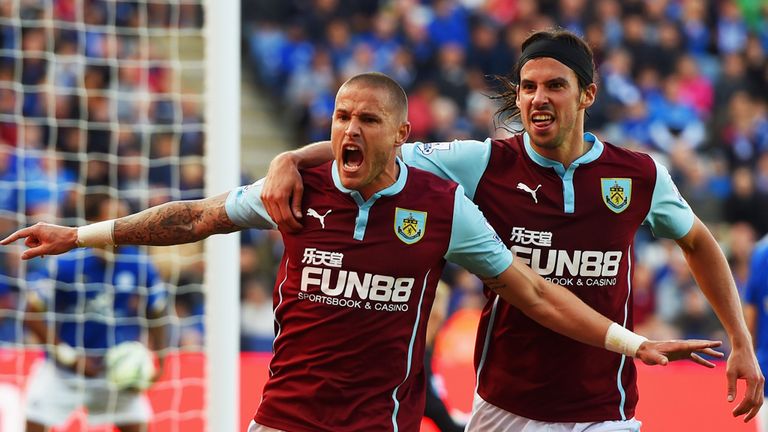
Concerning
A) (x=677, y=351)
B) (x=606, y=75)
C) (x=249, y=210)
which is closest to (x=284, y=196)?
(x=249, y=210)

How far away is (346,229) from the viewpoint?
14.1ft

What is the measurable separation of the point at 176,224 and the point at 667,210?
6.48 ft

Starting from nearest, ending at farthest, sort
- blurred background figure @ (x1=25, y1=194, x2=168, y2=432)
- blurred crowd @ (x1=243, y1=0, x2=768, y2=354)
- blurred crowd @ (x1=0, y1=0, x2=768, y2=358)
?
blurred background figure @ (x1=25, y1=194, x2=168, y2=432) < blurred crowd @ (x1=0, y1=0, x2=768, y2=358) < blurred crowd @ (x1=243, y1=0, x2=768, y2=354)

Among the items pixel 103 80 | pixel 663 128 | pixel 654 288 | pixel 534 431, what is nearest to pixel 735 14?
pixel 663 128

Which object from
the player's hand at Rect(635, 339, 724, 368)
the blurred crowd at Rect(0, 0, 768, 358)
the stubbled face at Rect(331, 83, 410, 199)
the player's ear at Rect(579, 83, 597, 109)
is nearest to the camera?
the player's hand at Rect(635, 339, 724, 368)

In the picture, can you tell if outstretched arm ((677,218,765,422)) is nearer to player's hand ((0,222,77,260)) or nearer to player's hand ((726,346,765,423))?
player's hand ((726,346,765,423))

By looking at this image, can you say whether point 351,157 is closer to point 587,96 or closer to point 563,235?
point 563,235

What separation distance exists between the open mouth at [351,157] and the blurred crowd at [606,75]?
9.42 metres

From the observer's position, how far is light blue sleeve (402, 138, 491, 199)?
4.70 metres

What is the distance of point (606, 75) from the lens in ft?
49.9

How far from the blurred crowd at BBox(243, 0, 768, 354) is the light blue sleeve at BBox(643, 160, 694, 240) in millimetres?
8524

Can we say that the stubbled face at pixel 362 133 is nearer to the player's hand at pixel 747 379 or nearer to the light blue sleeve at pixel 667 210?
the light blue sleeve at pixel 667 210

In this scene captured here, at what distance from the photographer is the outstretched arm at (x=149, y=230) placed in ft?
14.6

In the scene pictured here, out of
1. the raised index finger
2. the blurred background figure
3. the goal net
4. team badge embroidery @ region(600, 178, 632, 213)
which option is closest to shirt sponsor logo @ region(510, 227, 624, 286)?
team badge embroidery @ region(600, 178, 632, 213)
